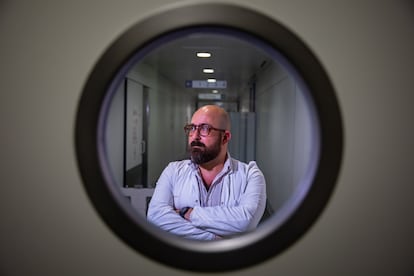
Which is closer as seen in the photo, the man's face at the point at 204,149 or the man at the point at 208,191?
the man at the point at 208,191

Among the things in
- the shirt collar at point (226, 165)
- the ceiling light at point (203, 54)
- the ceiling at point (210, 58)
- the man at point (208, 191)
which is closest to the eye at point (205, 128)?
the man at point (208, 191)

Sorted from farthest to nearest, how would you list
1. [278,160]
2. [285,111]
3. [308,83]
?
1. [278,160]
2. [285,111]
3. [308,83]

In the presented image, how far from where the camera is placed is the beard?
1497 mm

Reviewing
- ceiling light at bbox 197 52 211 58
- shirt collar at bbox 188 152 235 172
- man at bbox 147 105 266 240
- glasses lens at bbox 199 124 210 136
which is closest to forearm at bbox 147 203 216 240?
man at bbox 147 105 266 240

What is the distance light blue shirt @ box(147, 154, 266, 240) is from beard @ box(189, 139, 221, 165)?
33 millimetres

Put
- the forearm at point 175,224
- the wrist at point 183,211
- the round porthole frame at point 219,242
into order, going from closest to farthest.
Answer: the round porthole frame at point 219,242, the forearm at point 175,224, the wrist at point 183,211

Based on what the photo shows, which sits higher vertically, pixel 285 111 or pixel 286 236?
pixel 285 111

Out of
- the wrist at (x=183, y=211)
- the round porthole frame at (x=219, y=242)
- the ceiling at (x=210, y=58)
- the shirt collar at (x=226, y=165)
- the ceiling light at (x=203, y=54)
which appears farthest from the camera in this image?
the ceiling light at (x=203, y=54)

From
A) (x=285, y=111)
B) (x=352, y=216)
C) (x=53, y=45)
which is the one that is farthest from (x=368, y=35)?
(x=285, y=111)

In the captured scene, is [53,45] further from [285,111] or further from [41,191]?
[285,111]

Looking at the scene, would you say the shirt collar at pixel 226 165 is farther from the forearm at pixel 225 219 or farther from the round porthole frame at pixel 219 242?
the round porthole frame at pixel 219 242

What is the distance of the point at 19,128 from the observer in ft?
1.76

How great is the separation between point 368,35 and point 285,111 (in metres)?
3.07

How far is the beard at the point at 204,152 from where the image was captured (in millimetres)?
1497
